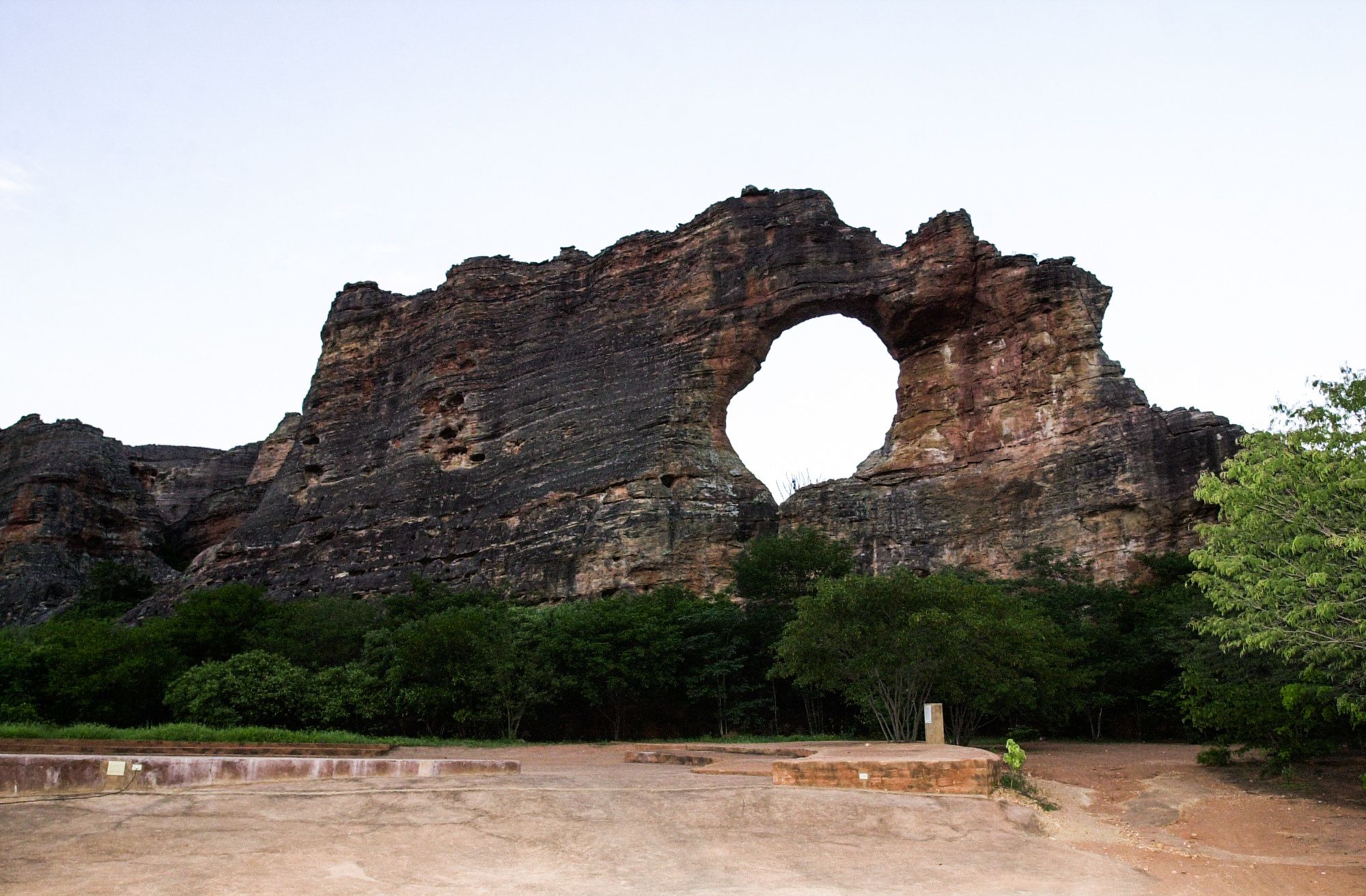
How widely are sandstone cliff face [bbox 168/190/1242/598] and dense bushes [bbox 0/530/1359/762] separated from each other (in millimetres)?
2947

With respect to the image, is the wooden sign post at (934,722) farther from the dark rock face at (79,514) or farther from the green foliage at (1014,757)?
the dark rock face at (79,514)

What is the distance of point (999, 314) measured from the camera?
33500mm

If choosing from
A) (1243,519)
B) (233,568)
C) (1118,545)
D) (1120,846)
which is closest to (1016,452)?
(1118,545)

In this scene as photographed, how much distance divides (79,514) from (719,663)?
37.6 m

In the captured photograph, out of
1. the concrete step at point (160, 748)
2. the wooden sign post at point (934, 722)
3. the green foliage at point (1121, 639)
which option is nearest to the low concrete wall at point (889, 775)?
the wooden sign post at point (934, 722)

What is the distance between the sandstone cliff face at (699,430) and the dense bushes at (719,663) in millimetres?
2947

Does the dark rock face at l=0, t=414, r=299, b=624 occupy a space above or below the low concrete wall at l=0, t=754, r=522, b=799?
above

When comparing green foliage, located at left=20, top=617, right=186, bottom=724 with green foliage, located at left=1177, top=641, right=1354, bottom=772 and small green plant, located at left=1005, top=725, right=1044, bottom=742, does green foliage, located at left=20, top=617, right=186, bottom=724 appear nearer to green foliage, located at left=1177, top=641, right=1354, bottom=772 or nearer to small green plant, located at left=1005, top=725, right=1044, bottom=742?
small green plant, located at left=1005, top=725, right=1044, bottom=742

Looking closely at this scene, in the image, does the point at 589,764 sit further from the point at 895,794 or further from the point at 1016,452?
the point at 1016,452

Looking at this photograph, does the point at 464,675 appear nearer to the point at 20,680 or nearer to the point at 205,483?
A: the point at 20,680

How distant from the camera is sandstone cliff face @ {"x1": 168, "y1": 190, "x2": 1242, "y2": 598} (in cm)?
3041

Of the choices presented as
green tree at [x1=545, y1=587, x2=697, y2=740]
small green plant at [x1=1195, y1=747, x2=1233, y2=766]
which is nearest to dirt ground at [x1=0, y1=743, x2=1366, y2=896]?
small green plant at [x1=1195, y1=747, x2=1233, y2=766]

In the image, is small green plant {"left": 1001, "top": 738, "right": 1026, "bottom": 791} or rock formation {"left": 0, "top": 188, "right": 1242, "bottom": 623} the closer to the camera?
small green plant {"left": 1001, "top": 738, "right": 1026, "bottom": 791}

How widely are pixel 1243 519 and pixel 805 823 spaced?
22.1 feet
